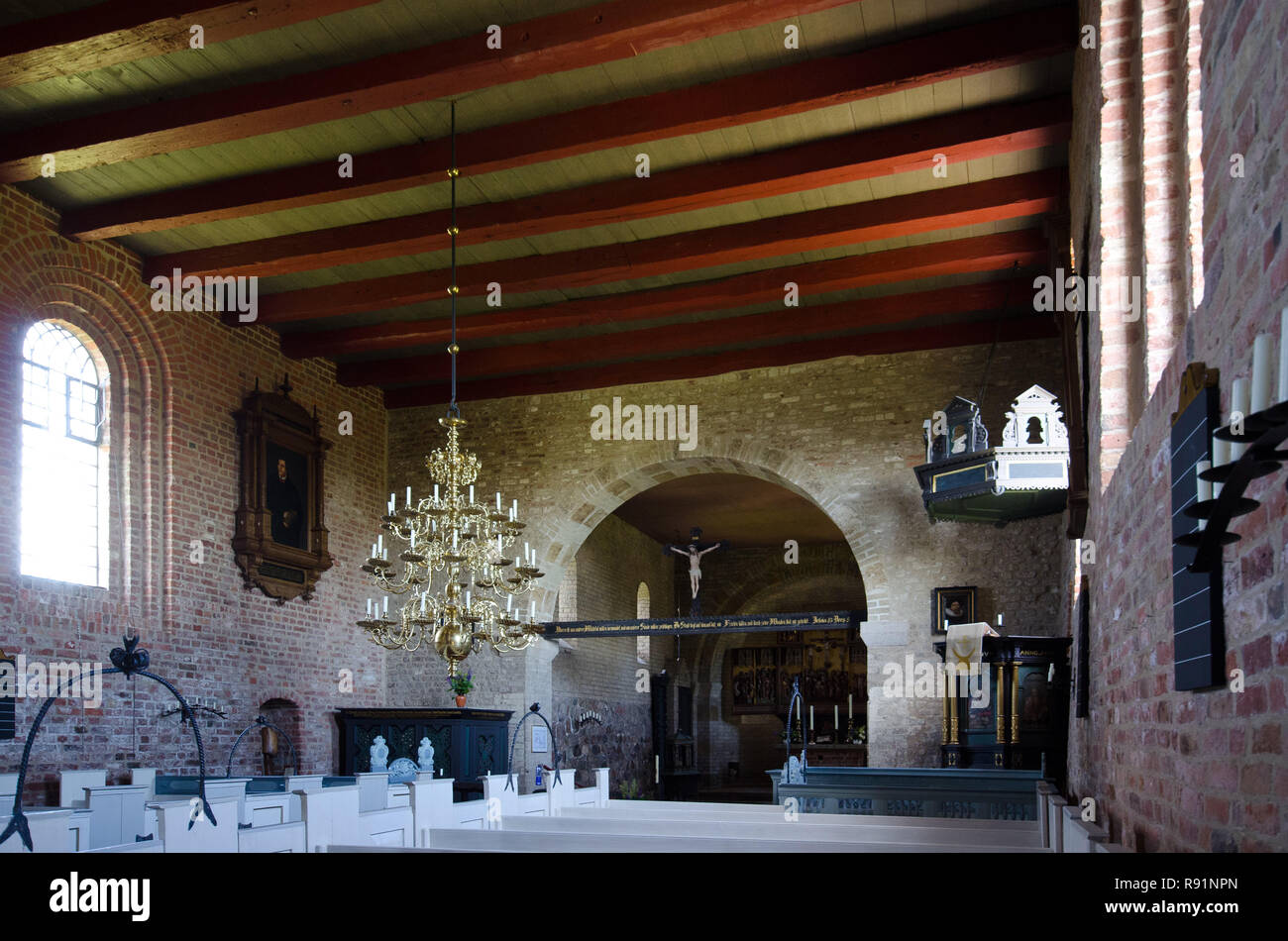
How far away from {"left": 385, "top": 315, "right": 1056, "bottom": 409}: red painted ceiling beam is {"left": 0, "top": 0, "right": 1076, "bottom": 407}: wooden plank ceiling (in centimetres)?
5

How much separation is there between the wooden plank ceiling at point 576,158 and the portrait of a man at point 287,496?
1173 mm

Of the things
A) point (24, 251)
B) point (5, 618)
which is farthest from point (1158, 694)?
point (24, 251)

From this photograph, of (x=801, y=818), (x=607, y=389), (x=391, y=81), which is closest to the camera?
(x=391, y=81)

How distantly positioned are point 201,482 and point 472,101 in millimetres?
4755

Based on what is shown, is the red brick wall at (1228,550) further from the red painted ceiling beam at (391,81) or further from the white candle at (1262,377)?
the red painted ceiling beam at (391,81)

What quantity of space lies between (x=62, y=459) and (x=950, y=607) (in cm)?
798

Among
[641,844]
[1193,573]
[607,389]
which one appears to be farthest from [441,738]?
[1193,573]

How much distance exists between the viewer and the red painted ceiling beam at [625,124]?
7.00m

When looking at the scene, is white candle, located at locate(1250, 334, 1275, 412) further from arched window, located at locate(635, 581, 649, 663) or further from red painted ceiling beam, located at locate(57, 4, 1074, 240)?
arched window, located at locate(635, 581, 649, 663)

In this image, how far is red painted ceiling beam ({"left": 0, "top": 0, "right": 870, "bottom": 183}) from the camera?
6531 mm

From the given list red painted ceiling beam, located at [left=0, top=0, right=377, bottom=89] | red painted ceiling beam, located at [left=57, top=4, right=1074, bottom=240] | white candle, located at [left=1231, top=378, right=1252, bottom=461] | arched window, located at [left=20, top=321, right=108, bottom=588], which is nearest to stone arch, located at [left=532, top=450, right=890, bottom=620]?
red painted ceiling beam, located at [left=57, top=4, right=1074, bottom=240]

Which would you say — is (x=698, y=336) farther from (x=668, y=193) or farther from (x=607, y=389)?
(x=668, y=193)

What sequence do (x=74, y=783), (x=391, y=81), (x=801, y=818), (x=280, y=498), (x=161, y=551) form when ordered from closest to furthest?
(x=391, y=81)
(x=801, y=818)
(x=74, y=783)
(x=161, y=551)
(x=280, y=498)

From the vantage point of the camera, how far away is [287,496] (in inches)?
466
